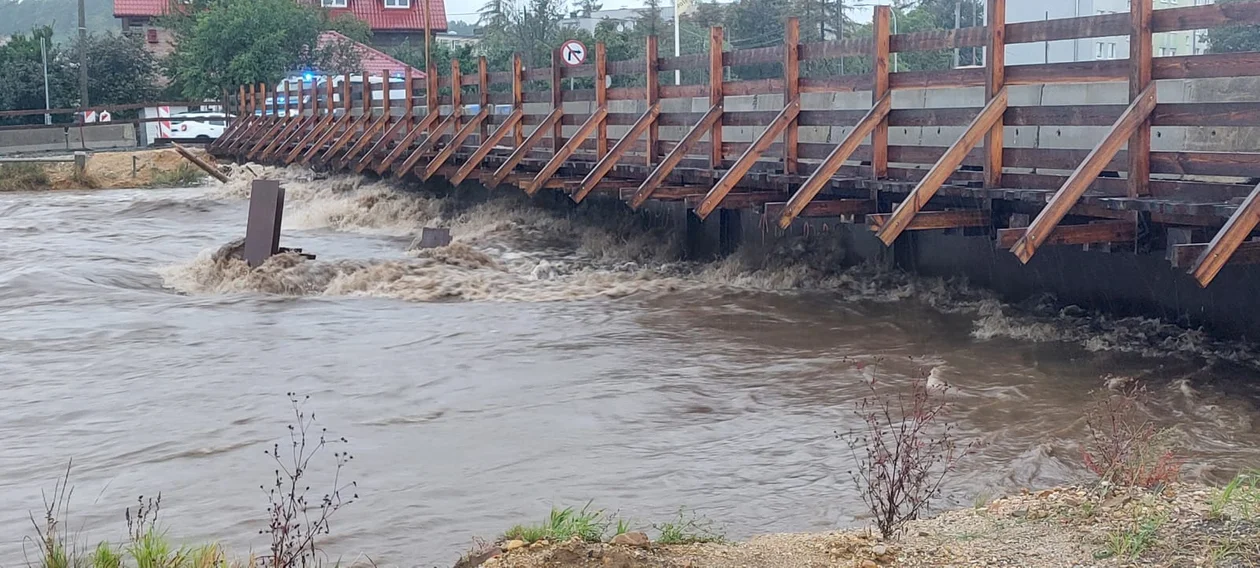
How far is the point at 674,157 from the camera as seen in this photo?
14.2 metres

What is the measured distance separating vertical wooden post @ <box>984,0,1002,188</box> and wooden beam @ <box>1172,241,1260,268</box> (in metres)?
2.20

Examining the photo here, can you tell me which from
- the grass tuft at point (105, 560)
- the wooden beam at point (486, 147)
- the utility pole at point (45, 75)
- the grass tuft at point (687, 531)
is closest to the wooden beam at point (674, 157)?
the wooden beam at point (486, 147)

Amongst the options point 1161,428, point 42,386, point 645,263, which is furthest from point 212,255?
point 1161,428

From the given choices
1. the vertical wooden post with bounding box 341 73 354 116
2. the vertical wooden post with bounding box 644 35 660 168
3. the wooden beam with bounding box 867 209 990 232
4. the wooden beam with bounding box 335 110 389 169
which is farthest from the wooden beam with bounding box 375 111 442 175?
the wooden beam with bounding box 867 209 990 232

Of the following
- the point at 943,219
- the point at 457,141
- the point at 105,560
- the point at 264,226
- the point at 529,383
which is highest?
the point at 457,141

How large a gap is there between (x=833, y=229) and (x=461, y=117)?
9709mm

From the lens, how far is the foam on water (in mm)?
11211

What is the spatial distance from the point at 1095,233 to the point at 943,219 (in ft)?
4.92

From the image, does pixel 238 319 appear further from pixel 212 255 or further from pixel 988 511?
pixel 988 511

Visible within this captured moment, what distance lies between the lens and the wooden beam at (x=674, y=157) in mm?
14188

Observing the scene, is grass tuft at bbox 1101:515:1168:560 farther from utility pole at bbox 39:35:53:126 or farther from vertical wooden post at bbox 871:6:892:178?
utility pole at bbox 39:35:53:126

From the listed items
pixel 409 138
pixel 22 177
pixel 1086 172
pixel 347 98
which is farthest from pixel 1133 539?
pixel 22 177

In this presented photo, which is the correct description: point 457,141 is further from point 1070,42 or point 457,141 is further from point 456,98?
point 1070,42

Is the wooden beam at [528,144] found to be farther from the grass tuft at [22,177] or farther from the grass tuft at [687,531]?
the grass tuft at [22,177]
